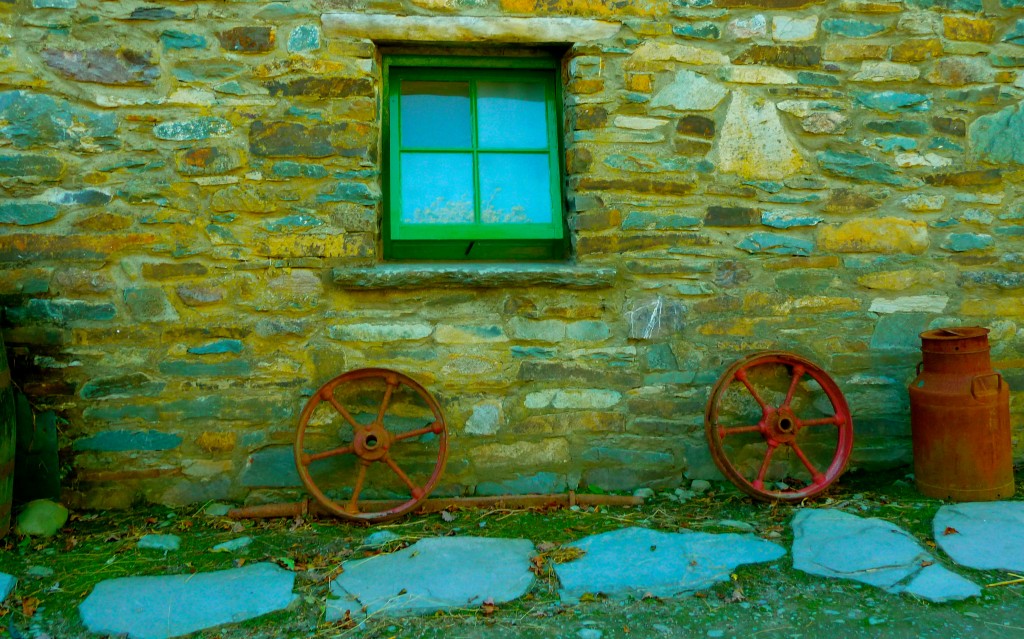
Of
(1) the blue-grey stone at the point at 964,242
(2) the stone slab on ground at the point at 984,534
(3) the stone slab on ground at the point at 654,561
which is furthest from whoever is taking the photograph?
(1) the blue-grey stone at the point at 964,242

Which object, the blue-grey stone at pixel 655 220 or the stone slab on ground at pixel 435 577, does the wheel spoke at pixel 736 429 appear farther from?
the stone slab on ground at pixel 435 577

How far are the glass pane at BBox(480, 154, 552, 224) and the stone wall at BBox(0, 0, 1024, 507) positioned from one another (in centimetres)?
16

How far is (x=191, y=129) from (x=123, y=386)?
1107 mm

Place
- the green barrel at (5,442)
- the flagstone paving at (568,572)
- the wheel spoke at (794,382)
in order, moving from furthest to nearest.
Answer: the wheel spoke at (794,382), the green barrel at (5,442), the flagstone paving at (568,572)

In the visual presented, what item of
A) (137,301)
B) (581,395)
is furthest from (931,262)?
(137,301)

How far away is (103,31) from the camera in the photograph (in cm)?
318

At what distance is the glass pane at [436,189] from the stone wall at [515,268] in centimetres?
19

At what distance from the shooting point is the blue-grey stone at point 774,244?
345cm

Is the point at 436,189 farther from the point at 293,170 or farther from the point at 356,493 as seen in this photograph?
the point at 356,493

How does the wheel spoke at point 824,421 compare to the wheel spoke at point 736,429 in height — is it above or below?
above

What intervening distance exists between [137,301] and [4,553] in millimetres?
1049

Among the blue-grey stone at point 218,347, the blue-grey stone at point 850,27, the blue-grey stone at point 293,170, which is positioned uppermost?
the blue-grey stone at point 850,27

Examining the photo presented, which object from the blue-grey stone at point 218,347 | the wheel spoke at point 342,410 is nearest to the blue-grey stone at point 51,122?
the blue-grey stone at point 218,347

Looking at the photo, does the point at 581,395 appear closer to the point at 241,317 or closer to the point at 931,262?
the point at 241,317
